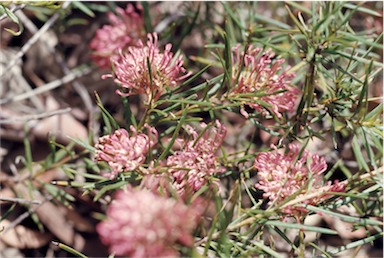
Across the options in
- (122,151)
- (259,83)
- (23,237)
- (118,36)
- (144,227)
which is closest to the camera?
(144,227)

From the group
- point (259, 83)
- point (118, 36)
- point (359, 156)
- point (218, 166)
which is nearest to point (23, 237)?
point (118, 36)

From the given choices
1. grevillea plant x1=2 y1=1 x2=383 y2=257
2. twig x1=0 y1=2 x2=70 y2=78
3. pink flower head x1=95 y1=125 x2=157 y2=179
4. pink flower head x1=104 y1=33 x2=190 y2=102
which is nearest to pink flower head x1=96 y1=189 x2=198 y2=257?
grevillea plant x1=2 y1=1 x2=383 y2=257

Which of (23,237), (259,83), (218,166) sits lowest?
(23,237)

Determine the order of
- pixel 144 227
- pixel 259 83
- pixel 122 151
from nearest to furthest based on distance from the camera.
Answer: pixel 144 227, pixel 122 151, pixel 259 83

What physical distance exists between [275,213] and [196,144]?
0.20 metres

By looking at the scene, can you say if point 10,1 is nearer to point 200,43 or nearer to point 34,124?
point 34,124

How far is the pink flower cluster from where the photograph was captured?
3.18ft

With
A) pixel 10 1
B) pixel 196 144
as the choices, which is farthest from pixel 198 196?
pixel 10 1

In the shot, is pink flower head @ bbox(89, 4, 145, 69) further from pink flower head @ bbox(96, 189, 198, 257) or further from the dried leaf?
pink flower head @ bbox(96, 189, 198, 257)

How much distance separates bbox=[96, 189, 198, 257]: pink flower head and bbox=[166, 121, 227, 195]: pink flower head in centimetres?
29

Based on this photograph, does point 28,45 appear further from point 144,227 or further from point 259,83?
point 144,227

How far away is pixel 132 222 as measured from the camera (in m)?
0.64

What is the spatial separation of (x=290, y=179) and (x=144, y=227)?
420mm

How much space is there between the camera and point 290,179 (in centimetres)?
99
